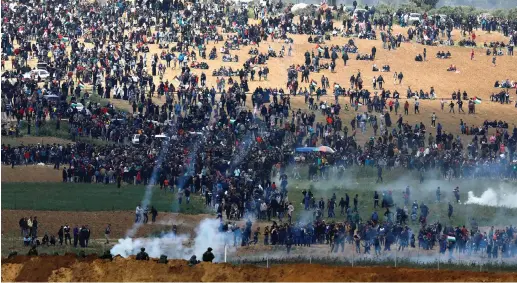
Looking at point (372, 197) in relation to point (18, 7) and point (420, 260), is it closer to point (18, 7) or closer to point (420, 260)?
point (420, 260)

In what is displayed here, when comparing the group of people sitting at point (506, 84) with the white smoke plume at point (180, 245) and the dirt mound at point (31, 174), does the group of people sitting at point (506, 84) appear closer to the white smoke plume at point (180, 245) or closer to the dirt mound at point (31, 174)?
the dirt mound at point (31, 174)

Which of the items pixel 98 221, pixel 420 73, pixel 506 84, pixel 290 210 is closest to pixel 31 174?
pixel 98 221

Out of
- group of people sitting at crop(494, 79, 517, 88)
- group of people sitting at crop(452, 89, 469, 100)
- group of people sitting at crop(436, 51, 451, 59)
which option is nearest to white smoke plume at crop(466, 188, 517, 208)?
group of people sitting at crop(452, 89, 469, 100)

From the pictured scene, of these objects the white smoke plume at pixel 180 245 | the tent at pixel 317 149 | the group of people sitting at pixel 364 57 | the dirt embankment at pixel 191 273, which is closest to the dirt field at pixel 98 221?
the white smoke plume at pixel 180 245

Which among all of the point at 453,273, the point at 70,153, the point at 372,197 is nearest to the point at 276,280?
the point at 453,273

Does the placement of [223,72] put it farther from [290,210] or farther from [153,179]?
[290,210]
